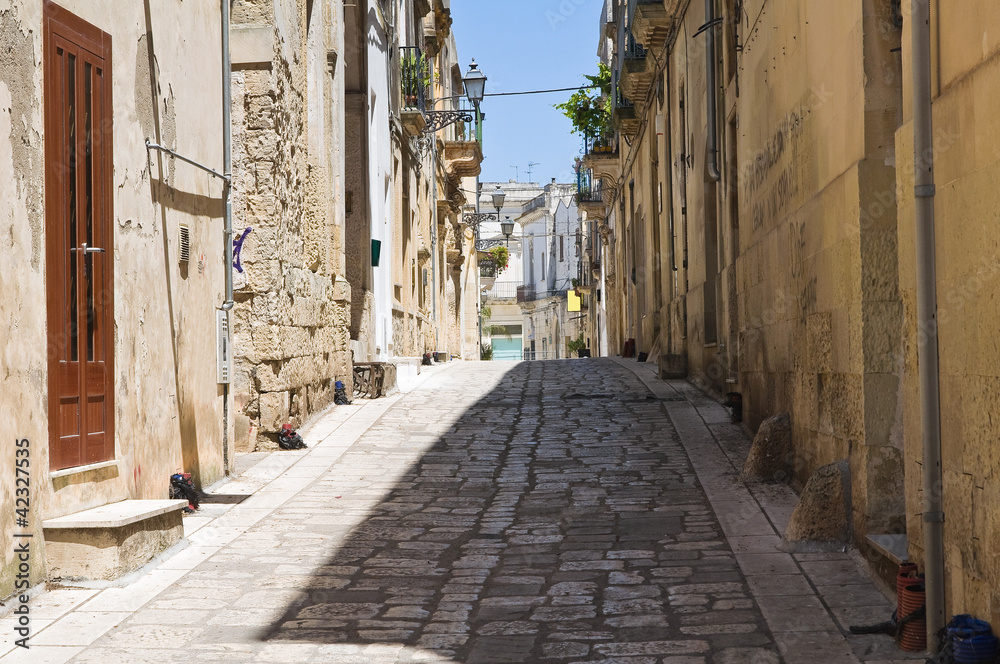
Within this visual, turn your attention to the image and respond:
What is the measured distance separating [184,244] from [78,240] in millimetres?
1857

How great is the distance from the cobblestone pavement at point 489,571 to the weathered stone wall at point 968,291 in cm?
67

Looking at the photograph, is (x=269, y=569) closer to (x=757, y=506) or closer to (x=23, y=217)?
(x=23, y=217)

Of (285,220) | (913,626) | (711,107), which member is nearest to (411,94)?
(711,107)

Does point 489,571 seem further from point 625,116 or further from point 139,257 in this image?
point 625,116

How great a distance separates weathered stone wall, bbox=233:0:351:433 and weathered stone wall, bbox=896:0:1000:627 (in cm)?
677

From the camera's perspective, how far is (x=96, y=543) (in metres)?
5.55

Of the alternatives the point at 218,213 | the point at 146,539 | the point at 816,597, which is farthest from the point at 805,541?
the point at 218,213

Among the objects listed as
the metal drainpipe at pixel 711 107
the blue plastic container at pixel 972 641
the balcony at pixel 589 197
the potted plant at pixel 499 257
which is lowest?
the blue plastic container at pixel 972 641

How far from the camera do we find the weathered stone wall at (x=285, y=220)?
990 centimetres

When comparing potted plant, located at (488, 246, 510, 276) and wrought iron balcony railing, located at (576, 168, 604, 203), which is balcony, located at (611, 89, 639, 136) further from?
potted plant, located at (488, 246, 510, 276)

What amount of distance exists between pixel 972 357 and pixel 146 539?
4.42 m

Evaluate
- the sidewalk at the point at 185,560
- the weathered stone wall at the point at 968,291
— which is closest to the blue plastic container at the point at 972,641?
the weathered stone wall at the point at 968,291

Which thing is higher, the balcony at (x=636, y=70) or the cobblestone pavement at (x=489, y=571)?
the balcony at (x=636, y=70)

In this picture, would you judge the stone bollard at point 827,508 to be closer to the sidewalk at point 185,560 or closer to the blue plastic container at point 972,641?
the blue plastic container at point 972,641
